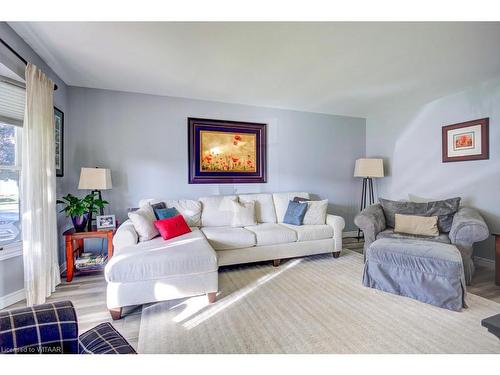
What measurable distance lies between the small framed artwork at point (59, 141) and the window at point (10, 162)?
1.78 feet

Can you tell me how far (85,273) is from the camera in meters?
2.93

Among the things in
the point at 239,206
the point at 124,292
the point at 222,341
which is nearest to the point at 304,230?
the point at 239,206

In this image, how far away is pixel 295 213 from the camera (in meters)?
3.58

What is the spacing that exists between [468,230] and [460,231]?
7 centimetres

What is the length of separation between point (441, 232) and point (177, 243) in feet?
10.6

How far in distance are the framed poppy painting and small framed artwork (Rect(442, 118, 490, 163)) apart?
2.69 metres

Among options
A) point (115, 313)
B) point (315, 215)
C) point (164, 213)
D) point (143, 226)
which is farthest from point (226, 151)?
point (115, 313)

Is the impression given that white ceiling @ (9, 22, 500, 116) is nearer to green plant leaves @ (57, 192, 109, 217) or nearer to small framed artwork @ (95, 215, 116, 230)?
green plant leaves @ (57, 192, 109, 217)

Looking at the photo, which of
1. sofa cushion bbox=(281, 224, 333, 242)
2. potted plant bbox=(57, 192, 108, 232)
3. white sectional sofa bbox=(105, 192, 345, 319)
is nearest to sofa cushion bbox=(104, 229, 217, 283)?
white sectional sofa bbox=(105, 192, 345, 319)

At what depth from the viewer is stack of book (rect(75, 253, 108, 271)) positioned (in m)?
2.83

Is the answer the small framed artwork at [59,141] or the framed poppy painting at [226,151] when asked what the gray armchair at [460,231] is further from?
the small framed artwork at [59,141]

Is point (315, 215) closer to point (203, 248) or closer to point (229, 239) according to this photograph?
point (229, 239)

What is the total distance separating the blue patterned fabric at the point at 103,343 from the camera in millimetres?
963
